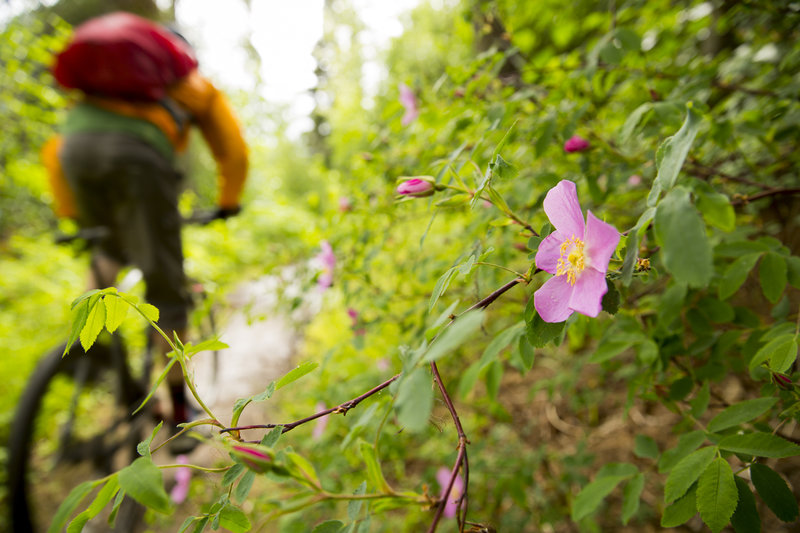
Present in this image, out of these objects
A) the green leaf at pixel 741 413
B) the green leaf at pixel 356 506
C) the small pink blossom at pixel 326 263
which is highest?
the green leaf at pixel 356 506

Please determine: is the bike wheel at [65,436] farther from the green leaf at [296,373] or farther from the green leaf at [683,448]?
the green leaf at [683,448]

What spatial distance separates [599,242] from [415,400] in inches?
8.9

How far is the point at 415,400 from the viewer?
0.26 meters

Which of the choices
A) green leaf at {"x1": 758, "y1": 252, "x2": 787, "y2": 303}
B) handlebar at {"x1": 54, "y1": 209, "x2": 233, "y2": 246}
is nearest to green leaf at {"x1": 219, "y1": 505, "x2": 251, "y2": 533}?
green leaf at {"x1": 758, "y1": 252, "x2": 787, "y2": 303}

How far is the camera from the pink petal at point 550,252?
38 cm

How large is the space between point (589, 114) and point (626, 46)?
0.60ft

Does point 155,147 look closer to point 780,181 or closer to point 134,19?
point 134,19

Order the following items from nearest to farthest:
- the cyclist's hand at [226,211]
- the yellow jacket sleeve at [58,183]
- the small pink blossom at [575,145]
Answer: the small pink blossom at [575,145] → the yellow jacket sleeve at [58,183] → the cyclist's hand at [226,211]

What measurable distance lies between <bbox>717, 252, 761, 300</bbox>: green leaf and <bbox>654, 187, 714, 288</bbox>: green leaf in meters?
0.35

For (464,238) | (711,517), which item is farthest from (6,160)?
(711,517)

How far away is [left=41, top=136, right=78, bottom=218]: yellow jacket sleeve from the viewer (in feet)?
5.38

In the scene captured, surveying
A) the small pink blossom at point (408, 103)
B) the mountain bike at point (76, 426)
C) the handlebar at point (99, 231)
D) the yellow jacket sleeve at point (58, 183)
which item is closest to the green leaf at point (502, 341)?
the small pink blossom at point (408, 103)

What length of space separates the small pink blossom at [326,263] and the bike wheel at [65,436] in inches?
46.3

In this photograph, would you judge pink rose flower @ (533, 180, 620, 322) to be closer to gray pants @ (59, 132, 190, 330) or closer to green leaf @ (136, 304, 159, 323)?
green leaf @ (136, 304, 159, 323)
